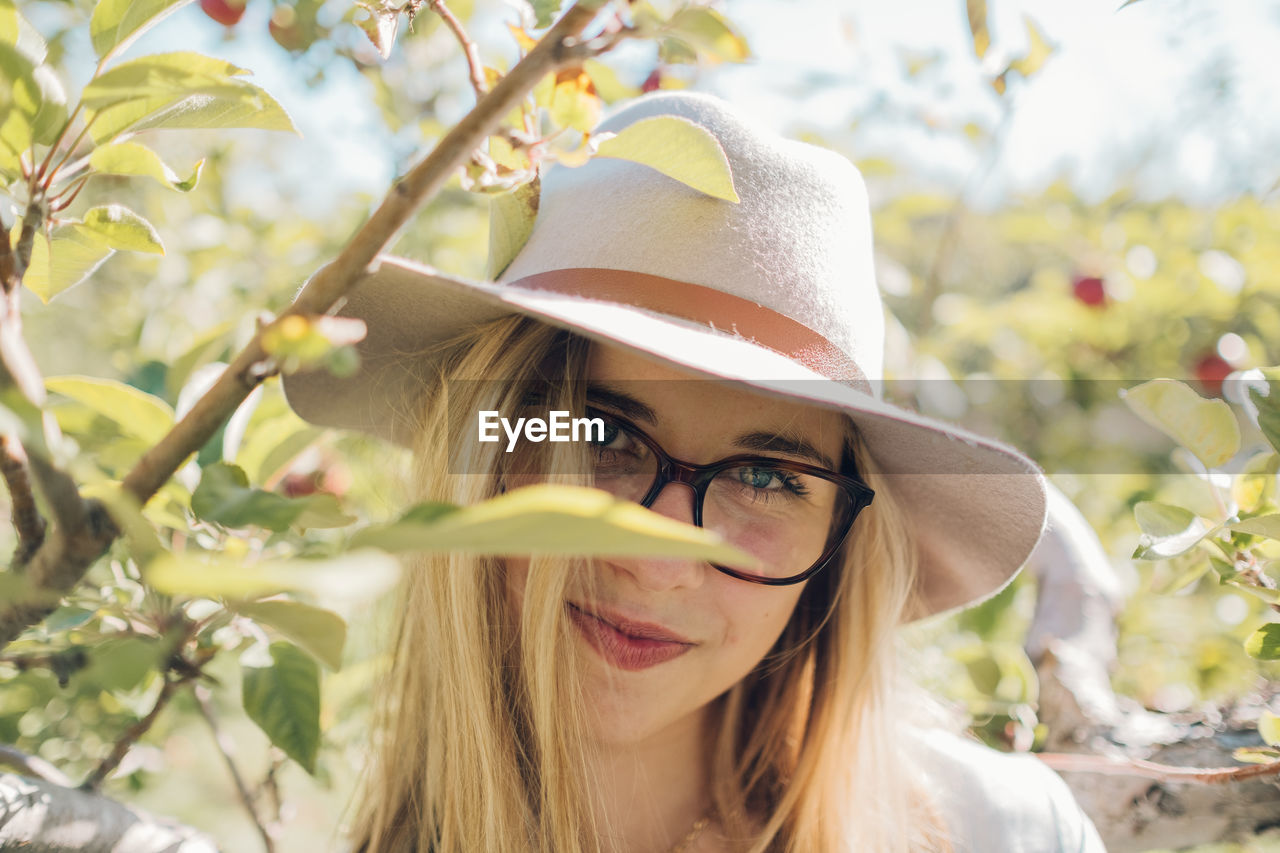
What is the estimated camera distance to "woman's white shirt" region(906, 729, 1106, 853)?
1046 mm

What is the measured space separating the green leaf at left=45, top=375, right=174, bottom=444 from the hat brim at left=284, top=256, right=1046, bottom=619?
183 millimetres

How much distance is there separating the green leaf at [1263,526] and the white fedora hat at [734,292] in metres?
0.16

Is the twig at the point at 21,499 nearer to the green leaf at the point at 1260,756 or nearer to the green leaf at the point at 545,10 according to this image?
the green leaf at the point at 545,10

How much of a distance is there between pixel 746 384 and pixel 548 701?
0.49 metres

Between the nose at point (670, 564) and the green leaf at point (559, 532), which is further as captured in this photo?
the nose at point (670, 564)

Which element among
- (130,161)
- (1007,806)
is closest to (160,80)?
(130,161)

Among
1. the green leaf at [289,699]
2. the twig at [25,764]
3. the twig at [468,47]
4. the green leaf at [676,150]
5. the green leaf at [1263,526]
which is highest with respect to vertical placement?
the twig at [468,47]

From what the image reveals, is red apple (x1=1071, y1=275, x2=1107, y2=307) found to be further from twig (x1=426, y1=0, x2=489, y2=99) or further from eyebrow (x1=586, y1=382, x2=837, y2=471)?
twig (x1=426, y1=0, x2=489, y2=99)

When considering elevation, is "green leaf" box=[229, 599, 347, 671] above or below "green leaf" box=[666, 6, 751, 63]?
below

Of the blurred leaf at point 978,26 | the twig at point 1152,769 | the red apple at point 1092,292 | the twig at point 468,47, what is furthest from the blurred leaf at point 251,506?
the red apple at point 1092,292

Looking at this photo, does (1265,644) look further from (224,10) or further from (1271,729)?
(224,10)

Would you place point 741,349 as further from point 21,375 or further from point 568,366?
point 21,375

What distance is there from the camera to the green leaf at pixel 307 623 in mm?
392

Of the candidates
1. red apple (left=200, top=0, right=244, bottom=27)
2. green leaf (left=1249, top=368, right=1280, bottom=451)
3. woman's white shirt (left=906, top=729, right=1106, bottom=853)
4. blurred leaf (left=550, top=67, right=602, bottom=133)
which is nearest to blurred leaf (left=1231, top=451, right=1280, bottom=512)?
green leaf (left=1249, top=368, right=1280, bottom=451)
